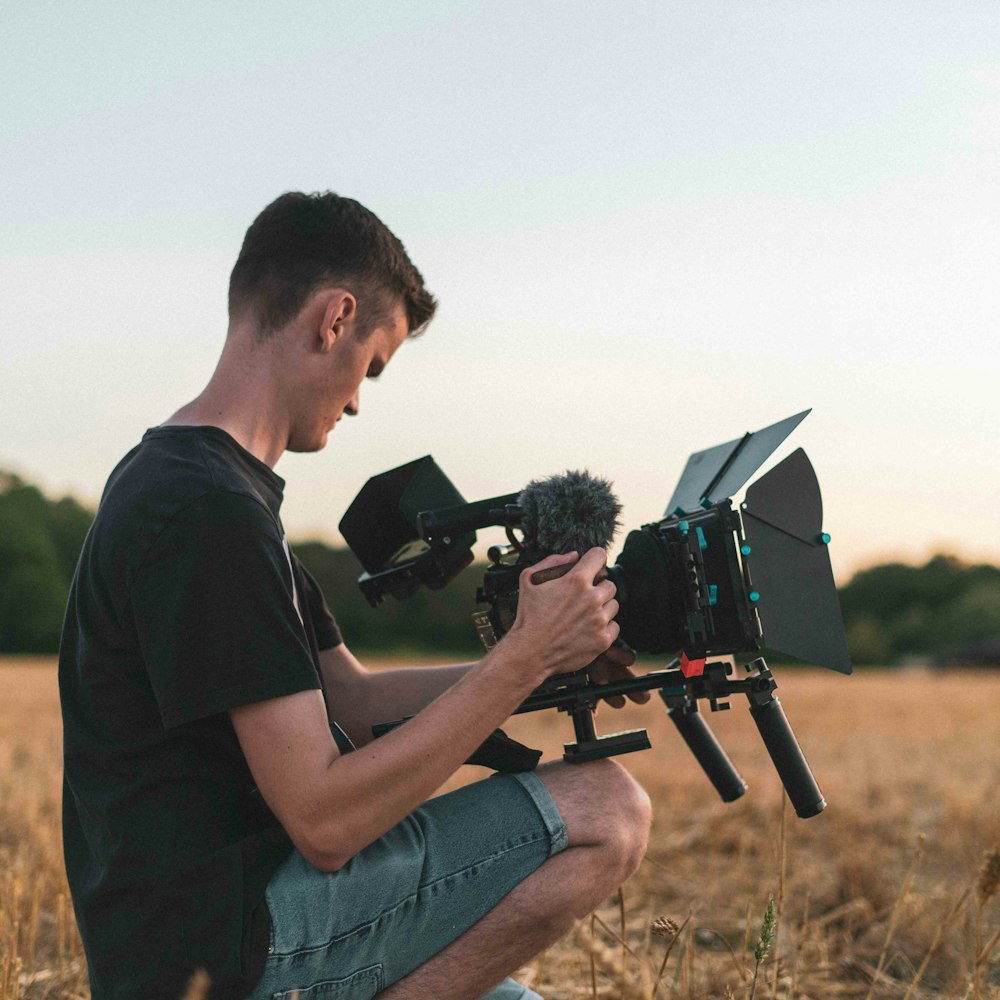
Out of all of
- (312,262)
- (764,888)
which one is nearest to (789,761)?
(312,262)

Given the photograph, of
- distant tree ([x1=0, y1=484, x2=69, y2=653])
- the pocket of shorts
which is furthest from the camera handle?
distant tree ([x1=0, y1=484, x2=69, y2=653])

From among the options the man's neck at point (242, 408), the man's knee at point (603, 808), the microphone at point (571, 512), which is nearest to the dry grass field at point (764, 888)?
the man's knee at point (603, 808)

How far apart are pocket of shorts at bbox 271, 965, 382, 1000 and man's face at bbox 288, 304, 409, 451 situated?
134 cm

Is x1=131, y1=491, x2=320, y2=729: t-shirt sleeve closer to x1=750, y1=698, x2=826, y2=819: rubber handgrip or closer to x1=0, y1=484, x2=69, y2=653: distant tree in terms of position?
x1=750, y1=698, x2=826, y2=819: rubber handgrip

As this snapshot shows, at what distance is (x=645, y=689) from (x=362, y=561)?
3.35 feet

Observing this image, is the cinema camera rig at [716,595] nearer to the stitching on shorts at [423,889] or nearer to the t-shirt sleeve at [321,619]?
the stitching on shorts at [423,889]

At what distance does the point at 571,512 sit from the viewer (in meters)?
2.64

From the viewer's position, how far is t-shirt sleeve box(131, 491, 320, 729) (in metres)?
2.24

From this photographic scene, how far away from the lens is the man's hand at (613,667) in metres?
2.94

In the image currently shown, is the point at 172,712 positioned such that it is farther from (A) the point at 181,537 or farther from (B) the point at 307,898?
(B) the point at 307,898

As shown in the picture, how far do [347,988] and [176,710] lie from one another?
79 centimetres

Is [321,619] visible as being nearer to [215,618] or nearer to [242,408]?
[242,408]

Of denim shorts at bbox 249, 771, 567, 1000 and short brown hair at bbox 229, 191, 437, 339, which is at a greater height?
short brown hair at bbox 229, 191, 437, 339

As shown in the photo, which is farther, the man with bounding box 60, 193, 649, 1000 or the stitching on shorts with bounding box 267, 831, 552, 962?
the stitching on shorts with bounding box 267, 831, 552, 962
